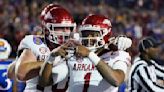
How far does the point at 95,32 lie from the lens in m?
3.72

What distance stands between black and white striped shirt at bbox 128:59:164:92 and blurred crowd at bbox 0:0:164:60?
580 cm

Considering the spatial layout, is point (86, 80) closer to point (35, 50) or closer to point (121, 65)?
point (121, 65)

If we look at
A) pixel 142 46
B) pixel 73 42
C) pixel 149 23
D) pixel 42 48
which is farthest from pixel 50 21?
pixel 149 23

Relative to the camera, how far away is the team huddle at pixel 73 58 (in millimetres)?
3512

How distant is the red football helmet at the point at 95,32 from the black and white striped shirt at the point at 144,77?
56.8 inches

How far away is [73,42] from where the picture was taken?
348cm

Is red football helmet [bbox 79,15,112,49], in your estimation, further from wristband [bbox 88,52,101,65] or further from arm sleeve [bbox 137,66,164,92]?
arm sleeve [bbox 137,66,164,92]

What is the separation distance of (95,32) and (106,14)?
10149 mm

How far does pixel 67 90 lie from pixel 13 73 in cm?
48

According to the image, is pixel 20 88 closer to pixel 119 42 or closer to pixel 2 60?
pixel 2 60

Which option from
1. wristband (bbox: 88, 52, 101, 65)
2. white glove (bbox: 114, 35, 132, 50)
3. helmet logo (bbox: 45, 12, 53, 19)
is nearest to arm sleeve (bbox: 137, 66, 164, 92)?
white glove (bbox: 114, 35, 132, 50)

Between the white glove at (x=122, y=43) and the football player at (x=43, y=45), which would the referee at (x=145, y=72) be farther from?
the football player at (x=43, y=45)

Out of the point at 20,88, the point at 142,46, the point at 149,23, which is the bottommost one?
the point at 149,23

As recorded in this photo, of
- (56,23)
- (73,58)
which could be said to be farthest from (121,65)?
(56,23)
